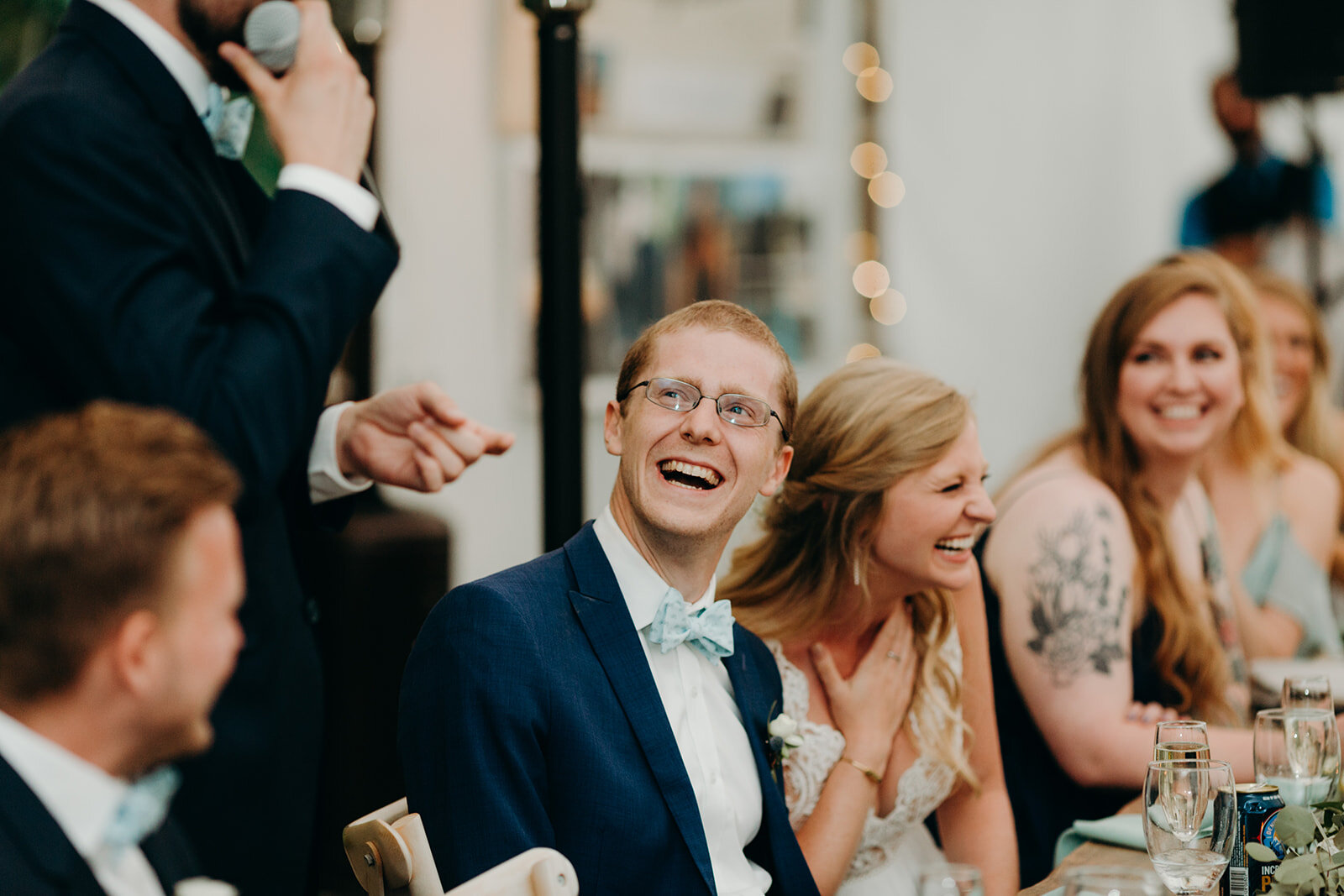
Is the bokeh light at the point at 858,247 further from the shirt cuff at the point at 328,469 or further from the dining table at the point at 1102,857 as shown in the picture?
the shirt cuff at the point at 328,469

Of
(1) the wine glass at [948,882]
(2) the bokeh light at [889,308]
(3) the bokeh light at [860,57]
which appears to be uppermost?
(3) the bokeh light at [860,57]

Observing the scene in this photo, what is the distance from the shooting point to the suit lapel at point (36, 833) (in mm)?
929

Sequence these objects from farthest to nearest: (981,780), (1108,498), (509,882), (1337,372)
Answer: (1337,372)
(1108,498)
(981,780)
(509,882)

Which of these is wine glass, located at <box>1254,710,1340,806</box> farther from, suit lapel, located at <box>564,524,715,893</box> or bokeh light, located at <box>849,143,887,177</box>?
bokeh light, located at <box>849,143,887,177</box>

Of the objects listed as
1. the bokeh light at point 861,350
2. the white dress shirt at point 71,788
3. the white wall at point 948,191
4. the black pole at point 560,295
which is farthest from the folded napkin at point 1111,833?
the bokeh light at point 861,350

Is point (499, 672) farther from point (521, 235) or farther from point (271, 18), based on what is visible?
point (521, 235)

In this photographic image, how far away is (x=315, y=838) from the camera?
163cm

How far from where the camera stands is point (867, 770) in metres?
2.01

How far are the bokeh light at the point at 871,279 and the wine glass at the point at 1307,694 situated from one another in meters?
2.98

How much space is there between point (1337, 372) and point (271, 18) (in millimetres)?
4794

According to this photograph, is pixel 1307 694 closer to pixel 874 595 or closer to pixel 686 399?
pixel 874 595

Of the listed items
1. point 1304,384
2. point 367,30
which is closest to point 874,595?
point 367,30

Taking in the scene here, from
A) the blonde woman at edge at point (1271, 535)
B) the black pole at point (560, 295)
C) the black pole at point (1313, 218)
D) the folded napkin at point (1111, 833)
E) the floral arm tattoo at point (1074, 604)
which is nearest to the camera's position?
the folded napkin at point (1111, 833)

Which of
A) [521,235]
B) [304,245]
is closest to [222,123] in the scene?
[304,245]
